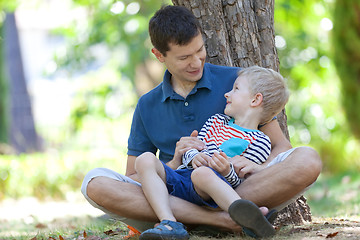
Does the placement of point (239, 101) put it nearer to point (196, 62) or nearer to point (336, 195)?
point (196, 62)

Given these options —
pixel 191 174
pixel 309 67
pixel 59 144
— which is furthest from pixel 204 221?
pixel 59 144

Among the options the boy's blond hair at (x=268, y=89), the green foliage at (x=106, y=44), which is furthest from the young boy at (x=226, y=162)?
the green foliage at (x=106, y=44)

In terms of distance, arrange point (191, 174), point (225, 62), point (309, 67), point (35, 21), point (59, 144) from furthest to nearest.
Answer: point (35, 21)
point (59, 144)
point (309, 67)
point (225, 62)
point (191, 174)

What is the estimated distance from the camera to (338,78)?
9477 mm

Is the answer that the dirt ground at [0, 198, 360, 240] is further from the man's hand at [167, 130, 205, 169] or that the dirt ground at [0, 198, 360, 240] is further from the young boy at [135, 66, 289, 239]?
the man's hand at [167, 130, 205, 169]

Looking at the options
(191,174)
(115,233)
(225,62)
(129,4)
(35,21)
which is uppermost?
(35,21)

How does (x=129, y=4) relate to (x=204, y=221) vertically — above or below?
above

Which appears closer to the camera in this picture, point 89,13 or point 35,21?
point 89,13

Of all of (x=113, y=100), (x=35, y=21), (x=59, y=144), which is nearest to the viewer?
(x=113, y=100)

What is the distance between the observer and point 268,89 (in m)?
3.34

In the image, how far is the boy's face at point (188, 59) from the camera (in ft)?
11.0

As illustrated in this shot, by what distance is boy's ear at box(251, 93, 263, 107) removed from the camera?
10.9 feet

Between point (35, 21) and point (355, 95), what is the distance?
2453cm

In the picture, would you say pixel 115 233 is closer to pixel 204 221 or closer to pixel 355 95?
pixel 204 221
